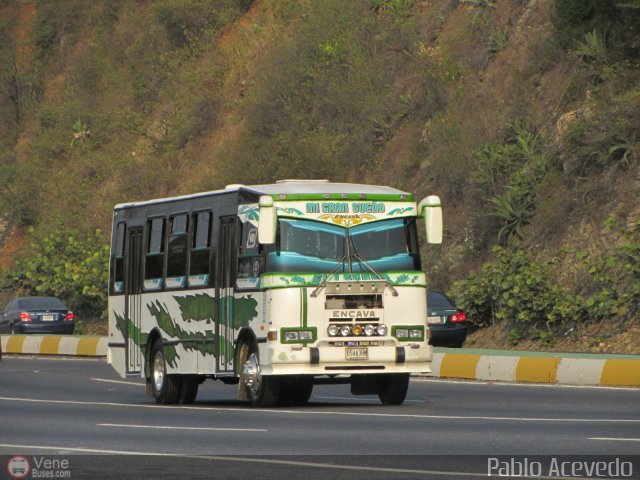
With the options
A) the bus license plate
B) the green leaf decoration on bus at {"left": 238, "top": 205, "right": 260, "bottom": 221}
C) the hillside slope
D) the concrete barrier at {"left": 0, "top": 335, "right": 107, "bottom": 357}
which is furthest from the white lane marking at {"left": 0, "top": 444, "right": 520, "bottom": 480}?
the concrete barrier at {"left": 0, "top": 335, "right": 107, "bottom": 357}

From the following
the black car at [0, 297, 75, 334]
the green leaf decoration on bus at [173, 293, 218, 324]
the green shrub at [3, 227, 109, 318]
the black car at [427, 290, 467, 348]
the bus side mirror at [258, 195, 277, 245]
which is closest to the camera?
the bus side mirror at [258, 195, 277, 245]

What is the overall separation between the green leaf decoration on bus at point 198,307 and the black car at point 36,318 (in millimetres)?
24617

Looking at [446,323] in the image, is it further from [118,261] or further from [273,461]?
[273,461]

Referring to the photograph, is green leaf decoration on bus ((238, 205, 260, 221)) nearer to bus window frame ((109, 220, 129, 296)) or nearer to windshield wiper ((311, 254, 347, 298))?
windshield wiper ((311, 254, 347, 298))

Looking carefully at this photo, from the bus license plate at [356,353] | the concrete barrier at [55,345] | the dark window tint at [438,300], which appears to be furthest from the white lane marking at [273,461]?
the concrete barrier at [55,345]

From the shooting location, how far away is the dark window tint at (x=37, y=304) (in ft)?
160

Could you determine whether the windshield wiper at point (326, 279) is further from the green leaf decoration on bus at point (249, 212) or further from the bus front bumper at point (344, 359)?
the green leaf decoration on bus at point (249, 212)

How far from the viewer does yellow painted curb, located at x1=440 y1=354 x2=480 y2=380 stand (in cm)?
2889

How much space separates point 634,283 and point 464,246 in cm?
890

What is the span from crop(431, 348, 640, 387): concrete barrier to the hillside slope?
504 cm

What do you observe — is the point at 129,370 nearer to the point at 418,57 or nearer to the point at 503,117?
the point at 503,117

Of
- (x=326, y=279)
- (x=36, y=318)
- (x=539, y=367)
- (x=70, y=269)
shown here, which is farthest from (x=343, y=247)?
(x=70, y=269)

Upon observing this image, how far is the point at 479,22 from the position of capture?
48.1m

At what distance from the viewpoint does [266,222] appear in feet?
69.7
